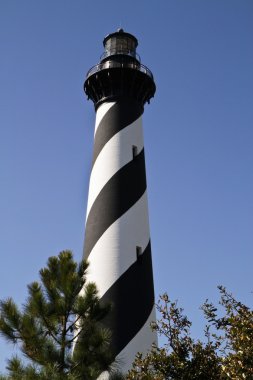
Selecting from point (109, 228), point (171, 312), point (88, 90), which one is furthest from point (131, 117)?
point (171, 312)

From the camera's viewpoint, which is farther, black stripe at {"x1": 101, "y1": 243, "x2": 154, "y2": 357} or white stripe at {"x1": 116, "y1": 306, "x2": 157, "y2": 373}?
black stripe at {"x1": 101, "y1": 243, "x2": 154, "y2": 357}

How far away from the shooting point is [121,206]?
14.1m

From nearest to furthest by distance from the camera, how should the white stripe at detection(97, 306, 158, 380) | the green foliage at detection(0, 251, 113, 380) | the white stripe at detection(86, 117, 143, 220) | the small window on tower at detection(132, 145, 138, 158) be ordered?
the green foliage at detection(0, 251, 113, 380)
the white stripe at detection(97, 306, 158, 380)
the white stripe at detection(86, 117, 143, 220)
the small window on tower at detection(132, 145, 138, 158)

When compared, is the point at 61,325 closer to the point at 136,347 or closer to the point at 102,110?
the point at 136,347

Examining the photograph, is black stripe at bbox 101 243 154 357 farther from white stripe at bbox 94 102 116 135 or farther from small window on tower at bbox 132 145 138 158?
white stripe at bbox 94 102 116 135

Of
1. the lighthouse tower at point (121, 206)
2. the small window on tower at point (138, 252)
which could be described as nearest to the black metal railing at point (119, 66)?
the lighthouse tower at point (121, 206)

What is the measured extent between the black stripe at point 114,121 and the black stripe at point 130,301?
427 cm

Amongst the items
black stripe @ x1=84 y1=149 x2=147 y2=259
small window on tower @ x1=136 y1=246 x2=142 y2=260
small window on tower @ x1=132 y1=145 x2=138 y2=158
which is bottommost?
small window on tower @ x1=136 y1=246 x2=142 y2=260

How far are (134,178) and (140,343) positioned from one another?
5192 millimetres

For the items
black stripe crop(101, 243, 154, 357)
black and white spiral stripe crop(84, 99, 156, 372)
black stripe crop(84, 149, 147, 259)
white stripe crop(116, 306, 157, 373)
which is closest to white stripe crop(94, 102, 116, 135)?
black and white spiral stripe crop(84, 99, 156, 372)

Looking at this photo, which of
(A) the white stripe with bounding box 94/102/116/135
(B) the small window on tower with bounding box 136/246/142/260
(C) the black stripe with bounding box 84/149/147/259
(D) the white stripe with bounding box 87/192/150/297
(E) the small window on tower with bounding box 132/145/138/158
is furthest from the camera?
(A) the white stripe with bounding box 94/102/116/135

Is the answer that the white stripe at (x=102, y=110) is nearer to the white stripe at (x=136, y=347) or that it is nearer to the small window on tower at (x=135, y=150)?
the small window on tower at (x=135, y=150)

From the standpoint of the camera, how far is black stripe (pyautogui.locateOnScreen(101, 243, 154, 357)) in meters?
12.3

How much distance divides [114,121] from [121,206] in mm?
3430
